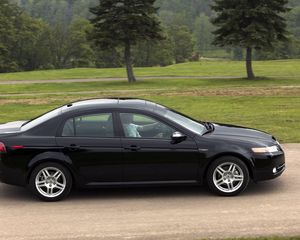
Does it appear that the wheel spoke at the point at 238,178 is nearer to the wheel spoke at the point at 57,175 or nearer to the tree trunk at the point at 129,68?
the wheel spoke at the point at 57,175

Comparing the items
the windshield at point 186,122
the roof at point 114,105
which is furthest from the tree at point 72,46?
the windshield at point 186,122

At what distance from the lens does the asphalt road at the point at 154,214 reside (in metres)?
5.73

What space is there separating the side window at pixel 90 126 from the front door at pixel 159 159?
294 millimetres

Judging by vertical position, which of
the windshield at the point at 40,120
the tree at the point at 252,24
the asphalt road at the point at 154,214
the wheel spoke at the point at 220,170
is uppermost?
the tree at the point at 252,24

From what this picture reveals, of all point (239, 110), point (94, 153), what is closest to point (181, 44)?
point (239, 110)

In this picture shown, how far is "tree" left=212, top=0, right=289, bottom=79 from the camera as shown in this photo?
35781mm

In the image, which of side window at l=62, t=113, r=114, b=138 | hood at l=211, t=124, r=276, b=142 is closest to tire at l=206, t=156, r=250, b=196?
hood at l=211, t=124, r=276, b=142

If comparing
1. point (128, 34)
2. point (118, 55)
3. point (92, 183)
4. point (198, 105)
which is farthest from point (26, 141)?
point (118, 55)

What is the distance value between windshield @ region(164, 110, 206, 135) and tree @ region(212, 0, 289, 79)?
29.0 m

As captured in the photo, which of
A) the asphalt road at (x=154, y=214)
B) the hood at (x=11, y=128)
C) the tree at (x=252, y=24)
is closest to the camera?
the asphalt road at (x=154, y=214)

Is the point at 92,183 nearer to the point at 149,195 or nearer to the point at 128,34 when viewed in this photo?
the point at 149,195

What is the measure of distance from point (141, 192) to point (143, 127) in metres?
1.02

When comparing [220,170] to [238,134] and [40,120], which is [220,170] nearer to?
[238,134]

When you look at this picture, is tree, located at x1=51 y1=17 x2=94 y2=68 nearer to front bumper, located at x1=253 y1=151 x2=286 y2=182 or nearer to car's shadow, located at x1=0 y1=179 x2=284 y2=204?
car's shadow, located at x1=0 y1=179 x2=284 y2=204
